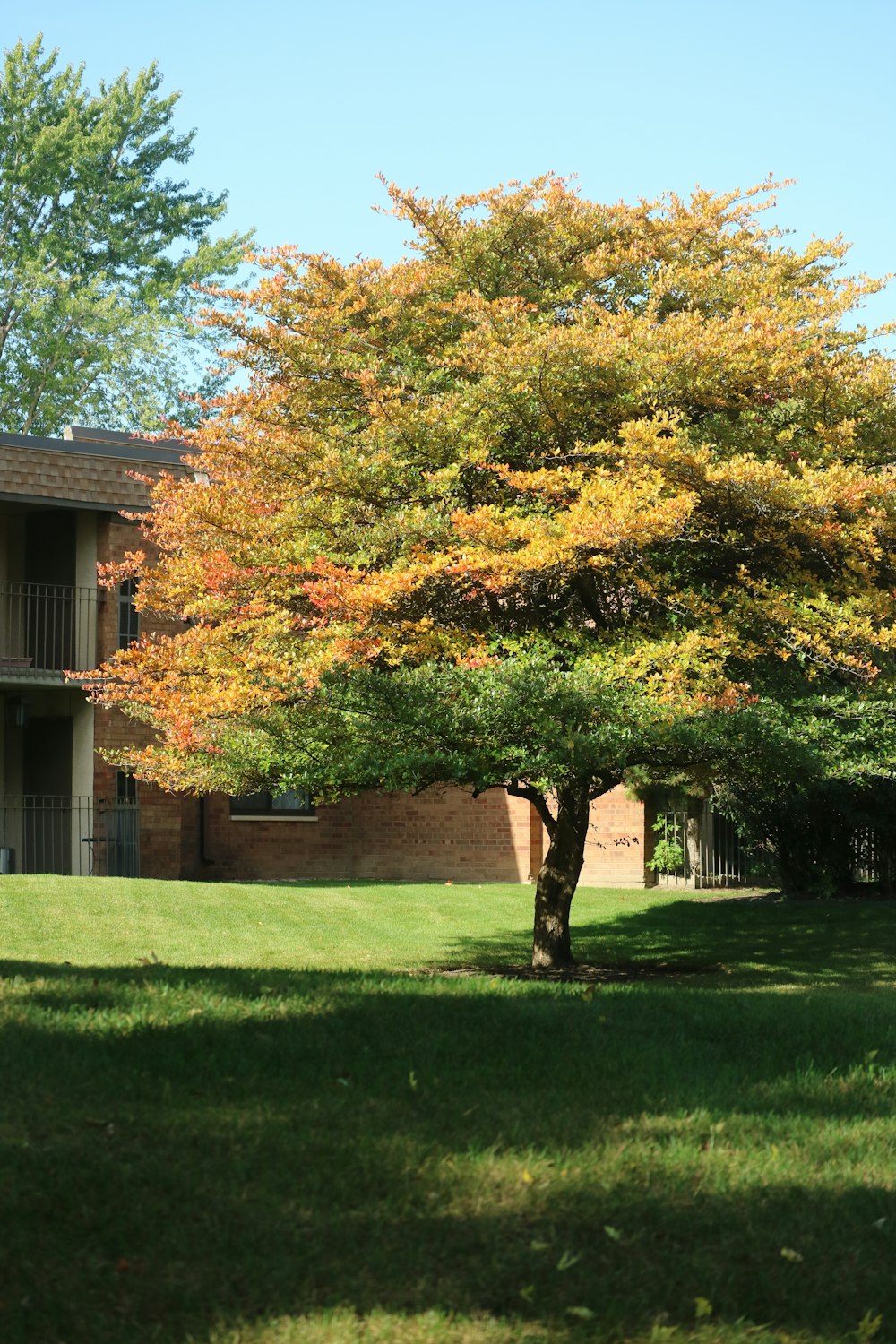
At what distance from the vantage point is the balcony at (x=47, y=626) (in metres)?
20.6

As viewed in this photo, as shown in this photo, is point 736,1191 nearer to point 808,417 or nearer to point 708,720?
point 708,720

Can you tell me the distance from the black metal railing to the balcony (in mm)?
1965

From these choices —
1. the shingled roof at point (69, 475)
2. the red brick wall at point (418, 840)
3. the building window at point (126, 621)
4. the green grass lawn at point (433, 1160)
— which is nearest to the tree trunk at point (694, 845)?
the red brick wall at point (418, 840)

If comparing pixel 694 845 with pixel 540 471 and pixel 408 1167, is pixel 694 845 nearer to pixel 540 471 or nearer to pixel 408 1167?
pixel 540 471

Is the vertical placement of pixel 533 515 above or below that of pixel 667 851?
above

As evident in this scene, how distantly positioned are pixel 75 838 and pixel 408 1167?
16389 millimetres

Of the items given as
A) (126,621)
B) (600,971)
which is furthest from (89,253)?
(600,971)

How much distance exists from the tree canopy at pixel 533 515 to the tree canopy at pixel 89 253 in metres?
24.5

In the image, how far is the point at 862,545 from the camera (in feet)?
37.0

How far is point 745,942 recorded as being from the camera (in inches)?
610

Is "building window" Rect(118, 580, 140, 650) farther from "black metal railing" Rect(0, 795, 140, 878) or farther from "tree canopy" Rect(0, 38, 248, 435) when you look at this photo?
"tree canopy" Rect(0, 38, 248, 435)

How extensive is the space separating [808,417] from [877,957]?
560 cm

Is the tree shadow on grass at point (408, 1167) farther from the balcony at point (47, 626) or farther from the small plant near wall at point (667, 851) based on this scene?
the balcony at point (47, 626)

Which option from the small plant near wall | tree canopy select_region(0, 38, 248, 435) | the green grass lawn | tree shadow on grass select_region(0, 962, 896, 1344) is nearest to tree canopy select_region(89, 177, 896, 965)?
the green grass lawn
